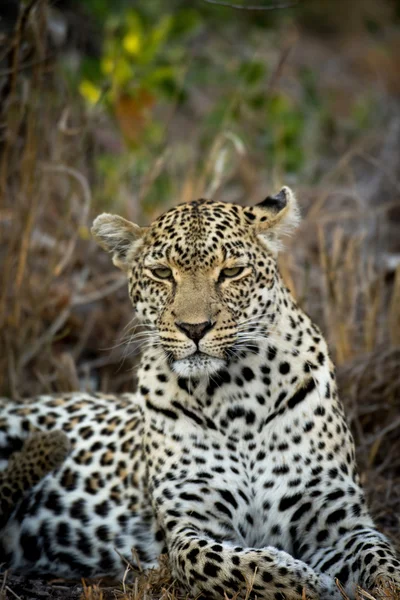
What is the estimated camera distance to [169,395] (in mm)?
5598

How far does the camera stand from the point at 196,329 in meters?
5.00

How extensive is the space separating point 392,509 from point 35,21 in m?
4.10

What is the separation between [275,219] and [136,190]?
5.32 metres

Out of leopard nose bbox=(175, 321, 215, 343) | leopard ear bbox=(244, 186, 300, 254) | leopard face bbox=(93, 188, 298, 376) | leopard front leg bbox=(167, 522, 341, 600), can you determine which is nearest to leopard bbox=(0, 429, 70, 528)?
leopard face bbox=(93, 188, 298, 376)

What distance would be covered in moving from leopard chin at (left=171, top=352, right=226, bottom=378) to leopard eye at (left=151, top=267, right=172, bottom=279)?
502 millimetres

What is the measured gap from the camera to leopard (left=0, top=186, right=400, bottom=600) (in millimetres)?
5062

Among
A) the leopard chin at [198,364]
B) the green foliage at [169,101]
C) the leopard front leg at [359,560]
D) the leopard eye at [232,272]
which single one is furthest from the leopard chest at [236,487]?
the green foliage at [169,101]

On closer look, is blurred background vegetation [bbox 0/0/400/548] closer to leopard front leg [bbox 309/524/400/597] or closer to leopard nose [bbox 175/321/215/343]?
leopard nose [bbox 175/321/215/343]

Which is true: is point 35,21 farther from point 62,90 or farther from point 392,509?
point 392,509

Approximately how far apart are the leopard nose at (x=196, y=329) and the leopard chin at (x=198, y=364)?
3.9 inches

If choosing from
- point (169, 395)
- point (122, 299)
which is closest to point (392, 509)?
point (169, 395)

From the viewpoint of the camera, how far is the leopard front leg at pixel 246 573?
4.68m

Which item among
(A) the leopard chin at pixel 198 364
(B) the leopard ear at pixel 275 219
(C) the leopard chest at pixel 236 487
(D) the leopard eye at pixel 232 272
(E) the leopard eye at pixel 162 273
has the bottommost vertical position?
(C) the leopard chest at pixel 236 487

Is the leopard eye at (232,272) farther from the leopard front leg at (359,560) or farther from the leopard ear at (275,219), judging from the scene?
the leopard front leg at (359,560)
